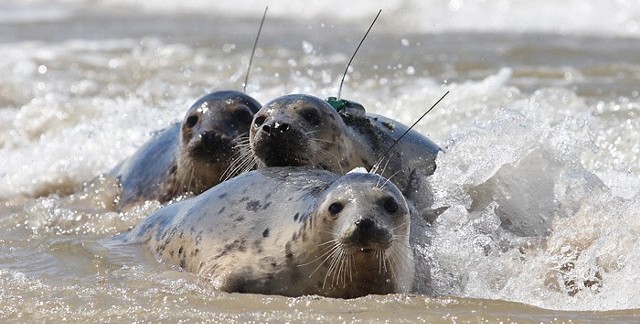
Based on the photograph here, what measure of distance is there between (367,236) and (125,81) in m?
7.81

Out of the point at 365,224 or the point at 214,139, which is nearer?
the point at 365,224

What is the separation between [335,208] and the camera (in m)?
4.46

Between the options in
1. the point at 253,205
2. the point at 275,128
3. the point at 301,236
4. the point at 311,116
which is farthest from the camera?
the point at 311,116

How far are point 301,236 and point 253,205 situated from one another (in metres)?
0.43

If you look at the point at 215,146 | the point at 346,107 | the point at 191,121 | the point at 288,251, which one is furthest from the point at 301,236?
the point at 191,121

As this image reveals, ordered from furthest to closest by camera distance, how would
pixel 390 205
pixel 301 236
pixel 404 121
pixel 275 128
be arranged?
1. pixel 404 121
2. pixel 275 128
3. pixel 301 236
4. pixel 390 205

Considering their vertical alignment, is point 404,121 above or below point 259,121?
above

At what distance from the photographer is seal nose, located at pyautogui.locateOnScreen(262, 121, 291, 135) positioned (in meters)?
5.10

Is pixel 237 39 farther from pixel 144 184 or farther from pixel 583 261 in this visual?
pixel 583 261

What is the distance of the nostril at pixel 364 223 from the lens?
4266 millimetres

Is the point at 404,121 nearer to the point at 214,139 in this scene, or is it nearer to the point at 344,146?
the point at 214,139

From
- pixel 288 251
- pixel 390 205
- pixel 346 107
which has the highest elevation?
pixel 346 107

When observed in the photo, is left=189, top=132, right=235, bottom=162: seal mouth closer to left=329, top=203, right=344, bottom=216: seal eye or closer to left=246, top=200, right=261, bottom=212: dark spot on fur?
left=246, top=200, right=261, bottom=212: dark spot on fur

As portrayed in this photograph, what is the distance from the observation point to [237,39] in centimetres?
1462
